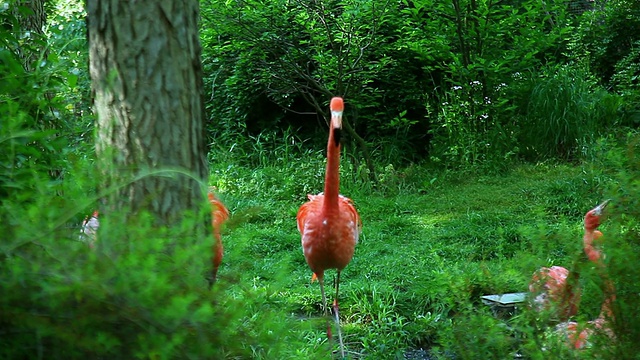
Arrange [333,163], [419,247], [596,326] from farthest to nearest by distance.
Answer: [419,247]
[333,163]
[596,326]

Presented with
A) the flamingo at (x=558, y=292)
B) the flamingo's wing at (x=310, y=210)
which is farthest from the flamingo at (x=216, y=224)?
the flamingo's wing at (x=310, y=210)

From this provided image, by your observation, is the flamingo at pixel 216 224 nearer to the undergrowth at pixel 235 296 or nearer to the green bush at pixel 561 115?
the undergrowth at pixel 235 296

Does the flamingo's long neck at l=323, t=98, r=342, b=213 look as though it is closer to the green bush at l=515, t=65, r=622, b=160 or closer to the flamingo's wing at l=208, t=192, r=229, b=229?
the flamingo's wing at l=208, t=192, r=229, b=229

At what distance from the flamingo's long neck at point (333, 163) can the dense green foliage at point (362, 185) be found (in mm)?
763

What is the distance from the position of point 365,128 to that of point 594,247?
8392mm

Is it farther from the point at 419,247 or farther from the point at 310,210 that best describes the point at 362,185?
the point at 310,210

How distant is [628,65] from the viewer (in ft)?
35.5

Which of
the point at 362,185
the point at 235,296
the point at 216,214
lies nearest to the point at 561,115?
the point at 362,185

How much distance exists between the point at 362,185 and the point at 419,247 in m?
2.24

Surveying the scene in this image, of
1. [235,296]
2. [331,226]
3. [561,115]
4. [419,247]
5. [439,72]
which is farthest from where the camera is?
[439,72]

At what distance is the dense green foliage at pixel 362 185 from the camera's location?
1330 millimetres

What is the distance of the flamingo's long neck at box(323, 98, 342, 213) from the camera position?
186 inches

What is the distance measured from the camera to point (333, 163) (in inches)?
188

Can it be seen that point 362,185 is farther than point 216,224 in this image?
Yes
